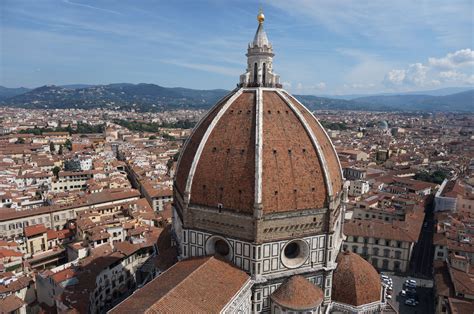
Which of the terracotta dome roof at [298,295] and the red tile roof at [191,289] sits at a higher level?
the red tile roof at [191,289]

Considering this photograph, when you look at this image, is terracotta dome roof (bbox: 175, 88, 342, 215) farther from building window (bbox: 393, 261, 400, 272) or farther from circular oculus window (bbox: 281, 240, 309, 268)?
building window (bbox: 393, 261, 400, 272)

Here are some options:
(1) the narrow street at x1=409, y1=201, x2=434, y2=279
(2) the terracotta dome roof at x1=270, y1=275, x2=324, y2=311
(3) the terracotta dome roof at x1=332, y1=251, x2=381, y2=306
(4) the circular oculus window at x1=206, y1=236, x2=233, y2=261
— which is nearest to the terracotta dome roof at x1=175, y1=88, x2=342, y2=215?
(4) the circular oculus window at x1=206, y1=236, x2=233, y2=261

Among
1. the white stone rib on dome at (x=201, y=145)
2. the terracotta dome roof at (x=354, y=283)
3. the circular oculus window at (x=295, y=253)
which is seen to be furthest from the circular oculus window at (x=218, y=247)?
the terracotta dome roof at (x=354, y=283)

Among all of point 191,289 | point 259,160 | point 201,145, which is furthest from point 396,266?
point 191,289

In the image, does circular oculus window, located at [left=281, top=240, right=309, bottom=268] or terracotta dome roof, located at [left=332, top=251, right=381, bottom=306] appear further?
terracotta dome roof, located at [left=332, top=251, right=381, bottom=306]

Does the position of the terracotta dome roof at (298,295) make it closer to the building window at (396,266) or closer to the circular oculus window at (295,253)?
the circular oculus window at (295,253)

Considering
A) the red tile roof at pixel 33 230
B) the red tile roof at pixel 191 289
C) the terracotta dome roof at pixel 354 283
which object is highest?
the red tile roof at pixel 191 289

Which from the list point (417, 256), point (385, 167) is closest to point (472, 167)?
point (385, 167)

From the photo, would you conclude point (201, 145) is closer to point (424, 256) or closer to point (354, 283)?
point (354, 283)
